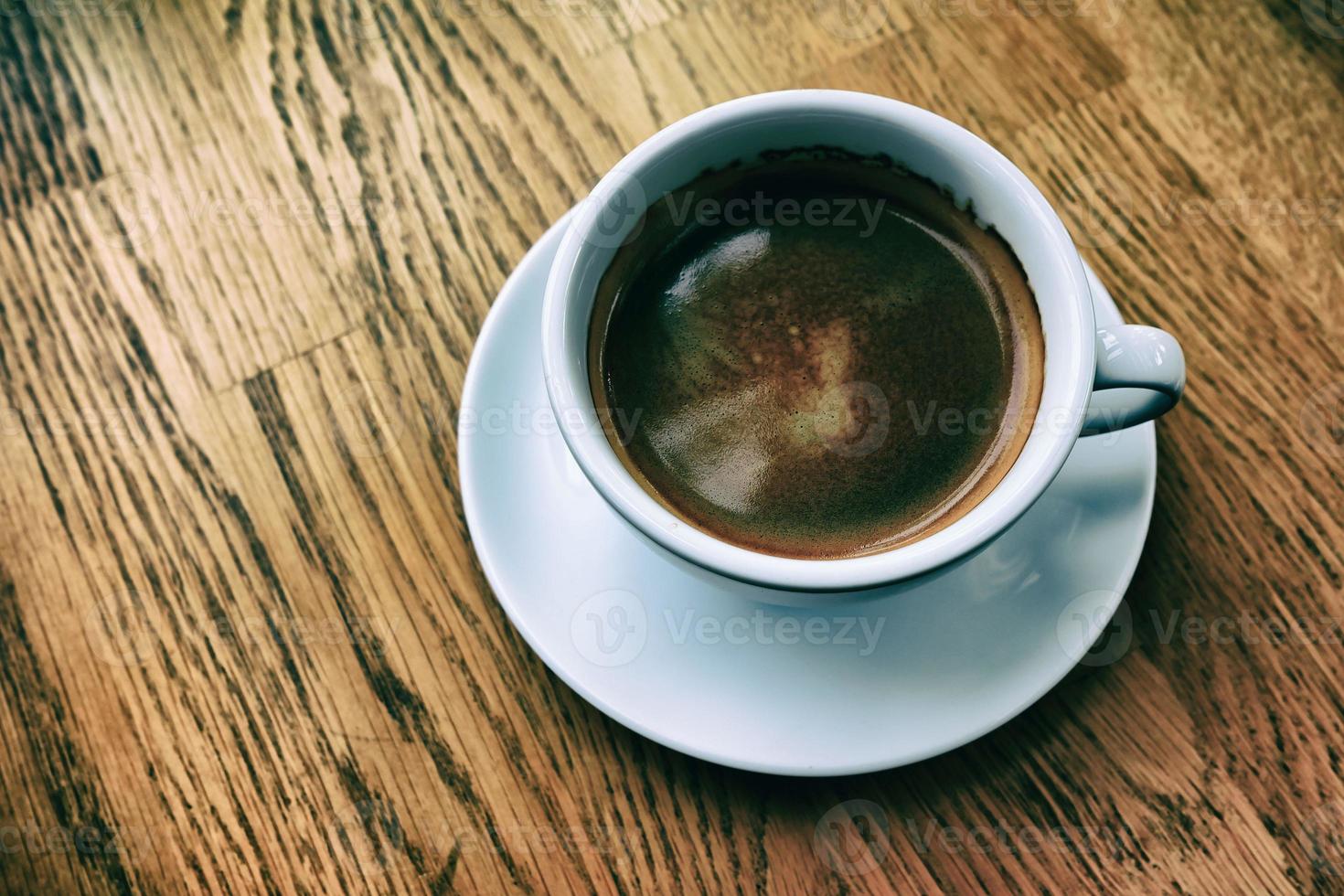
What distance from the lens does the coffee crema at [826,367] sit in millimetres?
684

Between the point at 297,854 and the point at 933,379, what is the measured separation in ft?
2.01

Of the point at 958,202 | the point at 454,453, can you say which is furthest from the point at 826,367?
the point at 454,453

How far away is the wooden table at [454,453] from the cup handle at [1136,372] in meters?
0.18

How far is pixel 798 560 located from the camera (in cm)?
60

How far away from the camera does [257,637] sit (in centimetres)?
76

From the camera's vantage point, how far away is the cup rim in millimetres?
534

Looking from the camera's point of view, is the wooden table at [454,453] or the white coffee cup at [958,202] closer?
the white coffee cup at [958,202]

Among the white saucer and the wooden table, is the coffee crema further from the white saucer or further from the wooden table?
the wooden table

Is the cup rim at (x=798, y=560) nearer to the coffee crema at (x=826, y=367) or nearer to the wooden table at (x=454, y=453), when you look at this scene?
the coffee crema at (x=826, y=367)

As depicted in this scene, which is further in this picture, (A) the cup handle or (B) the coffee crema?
(B) the coffee crema

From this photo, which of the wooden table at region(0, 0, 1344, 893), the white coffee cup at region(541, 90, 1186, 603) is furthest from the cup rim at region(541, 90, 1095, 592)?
the wooden table at region(0, 0, 1344, 893)

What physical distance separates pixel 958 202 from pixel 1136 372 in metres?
0.18

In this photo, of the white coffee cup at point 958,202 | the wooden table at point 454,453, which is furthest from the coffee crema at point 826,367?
the wooden table at point 454,453

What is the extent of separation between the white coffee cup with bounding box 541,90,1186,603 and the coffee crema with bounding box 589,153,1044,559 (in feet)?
0.10
